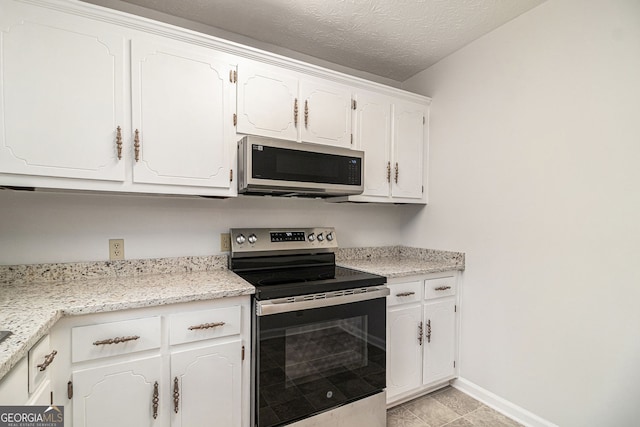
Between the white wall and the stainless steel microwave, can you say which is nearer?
the white wall

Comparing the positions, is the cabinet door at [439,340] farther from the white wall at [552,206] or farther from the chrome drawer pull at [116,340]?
the chrome drawer pull at [116,340]

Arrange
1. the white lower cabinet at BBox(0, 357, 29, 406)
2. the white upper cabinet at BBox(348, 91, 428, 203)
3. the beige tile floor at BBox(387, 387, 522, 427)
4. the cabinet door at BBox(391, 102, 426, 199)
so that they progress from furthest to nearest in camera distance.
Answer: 1. the cabinet door at BBox(391, 102, 426, 199)
2. the white upper cabinet at BBox(348, 91, 428, 203)
3. the beige tile floor at BBox(387, 387, 522, 427)
4. the white lower cabinet at BBox(0, 357, 29, 406)

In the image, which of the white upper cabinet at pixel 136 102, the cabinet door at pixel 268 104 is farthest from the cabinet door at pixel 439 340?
the cabinet door at pixel 268 104

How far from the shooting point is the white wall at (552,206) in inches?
59.7

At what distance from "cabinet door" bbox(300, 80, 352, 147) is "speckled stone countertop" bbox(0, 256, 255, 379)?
103 centimetres

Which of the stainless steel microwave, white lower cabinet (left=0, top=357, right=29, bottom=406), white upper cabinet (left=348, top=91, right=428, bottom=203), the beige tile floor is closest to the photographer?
white lower cabinet (left=0, top=357, right=29, bottom=406)

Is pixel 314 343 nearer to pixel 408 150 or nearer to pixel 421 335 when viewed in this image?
pixel 421 335

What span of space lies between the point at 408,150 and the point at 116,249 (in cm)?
214

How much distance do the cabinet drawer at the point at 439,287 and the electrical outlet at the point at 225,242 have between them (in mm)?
1389

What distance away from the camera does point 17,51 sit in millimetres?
1306

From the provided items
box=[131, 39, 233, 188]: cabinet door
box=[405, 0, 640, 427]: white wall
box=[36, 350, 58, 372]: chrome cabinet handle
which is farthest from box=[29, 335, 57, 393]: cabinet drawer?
box=[405, 0, 640, 427]: white wall

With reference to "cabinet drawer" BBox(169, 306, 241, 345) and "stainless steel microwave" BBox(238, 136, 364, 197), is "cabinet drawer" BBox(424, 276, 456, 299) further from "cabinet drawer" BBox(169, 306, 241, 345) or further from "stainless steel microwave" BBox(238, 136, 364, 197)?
"cabinet drawer" BBox(169, 306, 241, 345)

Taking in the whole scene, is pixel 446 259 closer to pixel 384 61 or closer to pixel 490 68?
pixel 490 68

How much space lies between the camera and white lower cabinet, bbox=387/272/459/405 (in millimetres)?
2018
